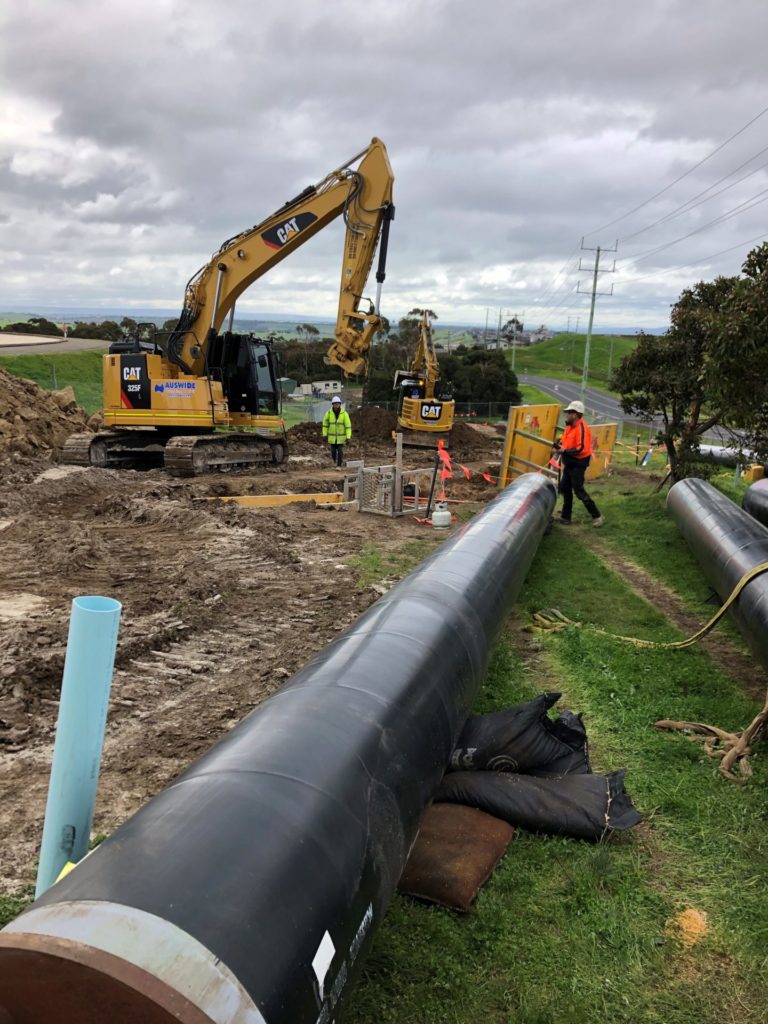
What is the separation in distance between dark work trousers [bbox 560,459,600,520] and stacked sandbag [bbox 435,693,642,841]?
7943 millimetres

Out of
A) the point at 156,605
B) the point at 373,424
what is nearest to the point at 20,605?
the point at 156,605

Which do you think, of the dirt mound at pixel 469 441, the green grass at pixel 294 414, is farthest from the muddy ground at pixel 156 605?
the green grass at pixel 294 414

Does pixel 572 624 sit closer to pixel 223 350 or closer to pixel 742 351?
pixel 742 351

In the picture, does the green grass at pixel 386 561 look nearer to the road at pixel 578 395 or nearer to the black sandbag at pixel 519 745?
the black sandbag at pixel 519 745

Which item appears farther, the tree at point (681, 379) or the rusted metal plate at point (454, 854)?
the tree at point (681, 379)

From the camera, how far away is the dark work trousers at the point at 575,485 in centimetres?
1159

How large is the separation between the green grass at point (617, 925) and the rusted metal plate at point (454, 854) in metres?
0.07

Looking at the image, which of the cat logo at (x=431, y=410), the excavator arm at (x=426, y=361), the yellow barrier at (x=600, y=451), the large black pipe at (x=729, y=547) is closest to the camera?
the large black pipe at (x=729, y=547)

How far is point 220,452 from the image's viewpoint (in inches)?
644

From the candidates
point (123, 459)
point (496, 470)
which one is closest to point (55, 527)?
point (123, 459)

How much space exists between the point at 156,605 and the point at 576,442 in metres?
7.36

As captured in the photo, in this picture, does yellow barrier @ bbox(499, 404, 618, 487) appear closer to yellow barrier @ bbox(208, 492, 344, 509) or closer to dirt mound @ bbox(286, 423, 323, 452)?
yellow barrier @ bbox(208, 492, 344, 509)

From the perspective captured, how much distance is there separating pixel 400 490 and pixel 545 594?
4.31 m

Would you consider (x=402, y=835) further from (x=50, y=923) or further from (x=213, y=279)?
(x=213, y=279)
